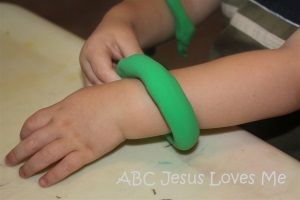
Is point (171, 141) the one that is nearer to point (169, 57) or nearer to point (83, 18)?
point (169, 57)

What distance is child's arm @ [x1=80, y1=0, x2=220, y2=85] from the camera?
0.46 metres

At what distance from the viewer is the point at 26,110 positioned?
1.49 feet

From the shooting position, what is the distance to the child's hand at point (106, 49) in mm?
461

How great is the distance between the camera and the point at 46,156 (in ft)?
1.30

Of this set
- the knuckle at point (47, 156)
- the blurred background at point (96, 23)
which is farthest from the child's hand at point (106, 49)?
the blurred background at point (96, 23)

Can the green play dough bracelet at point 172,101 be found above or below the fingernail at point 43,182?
above

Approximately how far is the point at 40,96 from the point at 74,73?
0.05 meters

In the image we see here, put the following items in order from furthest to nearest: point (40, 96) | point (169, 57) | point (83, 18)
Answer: point (83, 18), point (169, 57), point (40, 96)

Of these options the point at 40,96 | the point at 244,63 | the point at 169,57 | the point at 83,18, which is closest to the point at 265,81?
the point at 244,63

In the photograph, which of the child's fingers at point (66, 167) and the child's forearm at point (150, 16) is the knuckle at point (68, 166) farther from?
the child's forearm at point (150, 16)

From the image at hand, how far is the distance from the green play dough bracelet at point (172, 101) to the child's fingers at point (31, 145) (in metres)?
0.10

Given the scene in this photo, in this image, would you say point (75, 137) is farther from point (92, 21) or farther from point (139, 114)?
point (92, 21)

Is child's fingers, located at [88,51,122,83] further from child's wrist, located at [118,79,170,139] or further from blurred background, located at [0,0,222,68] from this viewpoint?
blurred background, located at [0,0,222,68]

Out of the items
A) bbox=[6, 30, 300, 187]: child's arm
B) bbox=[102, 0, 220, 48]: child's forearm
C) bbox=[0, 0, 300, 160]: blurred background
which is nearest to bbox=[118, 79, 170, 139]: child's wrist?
bbox=[6, 30, 300, 187]: child's arm
